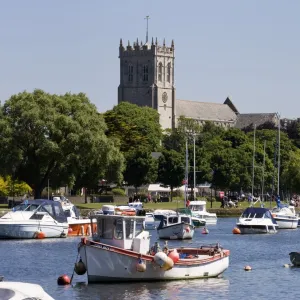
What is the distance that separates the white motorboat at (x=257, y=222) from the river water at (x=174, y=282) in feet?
27.3

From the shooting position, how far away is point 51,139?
106562 millimetres

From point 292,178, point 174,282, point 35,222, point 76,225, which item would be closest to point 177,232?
point 76,225

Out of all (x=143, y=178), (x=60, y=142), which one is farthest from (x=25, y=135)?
(x=143, y=178)

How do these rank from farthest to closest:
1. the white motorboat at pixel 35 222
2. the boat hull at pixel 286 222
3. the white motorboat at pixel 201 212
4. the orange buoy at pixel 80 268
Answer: the white motorboat at pixel 201 212 < the boat hull at pixel 286 222 < the white motorboat at pixel 35 222 < the orange buoy at pixel 80 268

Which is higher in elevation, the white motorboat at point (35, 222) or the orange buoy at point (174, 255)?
the white motorboat at point (35, 222)

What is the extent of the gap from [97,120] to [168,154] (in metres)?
54.6

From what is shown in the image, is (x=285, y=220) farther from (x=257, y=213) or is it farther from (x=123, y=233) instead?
(x=123, y=233)

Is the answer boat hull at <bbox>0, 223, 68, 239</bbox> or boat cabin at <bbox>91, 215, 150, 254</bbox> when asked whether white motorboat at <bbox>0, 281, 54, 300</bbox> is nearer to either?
boat cabin at <bbox>91, 215, 150, 254</bbox>

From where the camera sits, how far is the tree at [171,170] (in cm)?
16100

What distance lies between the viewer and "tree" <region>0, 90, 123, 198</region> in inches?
4151

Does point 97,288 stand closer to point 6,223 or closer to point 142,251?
point 142,251

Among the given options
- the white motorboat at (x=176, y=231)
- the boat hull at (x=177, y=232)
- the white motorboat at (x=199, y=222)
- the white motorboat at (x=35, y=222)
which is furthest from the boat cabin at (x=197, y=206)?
the white motorboat at (x=35, y=222)

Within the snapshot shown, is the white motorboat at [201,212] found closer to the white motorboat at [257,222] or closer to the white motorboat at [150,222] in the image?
the white motorboat at [150,222]

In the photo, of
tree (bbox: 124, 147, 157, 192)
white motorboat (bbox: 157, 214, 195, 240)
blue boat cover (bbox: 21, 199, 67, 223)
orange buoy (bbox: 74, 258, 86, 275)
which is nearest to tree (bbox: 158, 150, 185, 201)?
tree (bbox: 124, 147, 157, 192)
